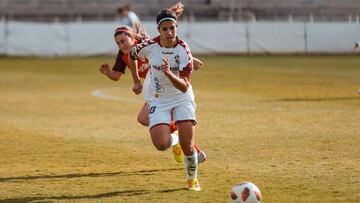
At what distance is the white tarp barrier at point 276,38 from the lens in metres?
46.2

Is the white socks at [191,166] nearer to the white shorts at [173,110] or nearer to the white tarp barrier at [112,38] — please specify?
the white shorts at [173,110]

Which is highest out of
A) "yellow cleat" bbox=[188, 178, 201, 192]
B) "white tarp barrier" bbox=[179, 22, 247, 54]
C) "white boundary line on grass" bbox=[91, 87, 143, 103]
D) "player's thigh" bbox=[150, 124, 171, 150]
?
"player's thigh" bbox=[150, 124, 171, 150]

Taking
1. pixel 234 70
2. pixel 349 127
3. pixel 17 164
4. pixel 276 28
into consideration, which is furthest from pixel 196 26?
pixel 17 164

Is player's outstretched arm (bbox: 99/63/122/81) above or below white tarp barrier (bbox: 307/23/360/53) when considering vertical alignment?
above

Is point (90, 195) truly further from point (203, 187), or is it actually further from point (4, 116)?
point (4, 116)

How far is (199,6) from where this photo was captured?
2212 inches

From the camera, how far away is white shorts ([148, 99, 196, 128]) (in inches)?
414

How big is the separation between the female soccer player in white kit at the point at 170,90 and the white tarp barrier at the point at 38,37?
127ft

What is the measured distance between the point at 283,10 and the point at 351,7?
4.61m

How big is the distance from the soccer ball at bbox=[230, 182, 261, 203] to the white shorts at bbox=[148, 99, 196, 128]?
1852 mm

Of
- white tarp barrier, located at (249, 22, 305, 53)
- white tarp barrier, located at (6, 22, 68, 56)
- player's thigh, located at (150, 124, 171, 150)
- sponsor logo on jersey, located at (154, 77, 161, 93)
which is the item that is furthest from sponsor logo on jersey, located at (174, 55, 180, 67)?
white tarp barrier, located at (6, 22, 68, 56)

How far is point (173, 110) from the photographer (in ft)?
34.8

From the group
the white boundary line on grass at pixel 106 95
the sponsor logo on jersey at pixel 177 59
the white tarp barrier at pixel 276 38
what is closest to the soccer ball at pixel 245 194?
the sponsor logo on jersey at pixel 177 59

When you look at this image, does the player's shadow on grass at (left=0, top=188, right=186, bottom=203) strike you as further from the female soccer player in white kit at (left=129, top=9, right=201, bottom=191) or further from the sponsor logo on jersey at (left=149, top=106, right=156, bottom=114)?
the sponsor logo on jersey at (left=149, top=106, right=156, bottom=114)
